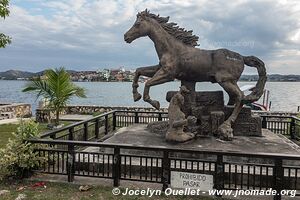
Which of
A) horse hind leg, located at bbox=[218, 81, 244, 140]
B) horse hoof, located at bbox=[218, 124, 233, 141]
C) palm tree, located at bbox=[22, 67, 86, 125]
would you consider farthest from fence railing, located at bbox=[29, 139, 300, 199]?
palm tree, located at bbox=[22, 67, 86, 125]

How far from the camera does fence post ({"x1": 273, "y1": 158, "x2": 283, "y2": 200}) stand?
4.55 metres

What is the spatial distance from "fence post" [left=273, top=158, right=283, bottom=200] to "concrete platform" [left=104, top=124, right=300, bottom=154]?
1.20 m

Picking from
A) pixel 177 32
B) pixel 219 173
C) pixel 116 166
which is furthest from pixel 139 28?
pixel 219 173

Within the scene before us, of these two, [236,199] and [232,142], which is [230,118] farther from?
[236,199]

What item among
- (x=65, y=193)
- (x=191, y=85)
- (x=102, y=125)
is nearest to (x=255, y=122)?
(x=191, y=85)

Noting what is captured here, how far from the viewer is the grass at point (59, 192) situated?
4.72 meters

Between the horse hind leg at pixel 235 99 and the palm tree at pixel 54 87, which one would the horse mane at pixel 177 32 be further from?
the palm tree at pixel 54 87

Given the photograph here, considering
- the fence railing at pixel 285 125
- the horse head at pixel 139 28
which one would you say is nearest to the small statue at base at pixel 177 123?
the horse head at pixel 139 28

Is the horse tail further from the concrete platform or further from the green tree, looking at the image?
the green tree

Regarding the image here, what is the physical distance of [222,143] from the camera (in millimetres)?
6453

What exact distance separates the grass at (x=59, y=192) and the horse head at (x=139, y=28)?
3.64m

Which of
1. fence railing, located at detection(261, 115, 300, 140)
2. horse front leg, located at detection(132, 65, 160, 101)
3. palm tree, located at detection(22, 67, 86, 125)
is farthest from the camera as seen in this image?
palm tree, located at detection(22, 67, 86, 125)

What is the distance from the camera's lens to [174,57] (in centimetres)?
712

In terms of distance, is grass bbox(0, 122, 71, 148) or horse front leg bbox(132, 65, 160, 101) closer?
horse front leg bbox(132, 65, 160, 101)
